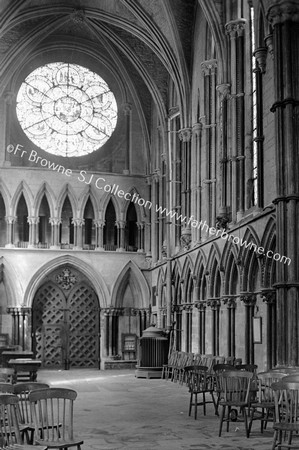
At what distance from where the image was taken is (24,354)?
20.1 m

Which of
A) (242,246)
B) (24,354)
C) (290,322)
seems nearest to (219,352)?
(242,246)

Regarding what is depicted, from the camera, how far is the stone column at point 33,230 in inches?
1091

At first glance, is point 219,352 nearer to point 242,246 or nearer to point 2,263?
point 242,246

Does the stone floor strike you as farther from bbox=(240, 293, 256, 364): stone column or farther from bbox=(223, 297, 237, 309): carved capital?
bbox=(223, 297, 237, 309): carved capital

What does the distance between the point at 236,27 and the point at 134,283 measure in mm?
13195

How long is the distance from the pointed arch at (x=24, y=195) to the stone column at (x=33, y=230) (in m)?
0.28

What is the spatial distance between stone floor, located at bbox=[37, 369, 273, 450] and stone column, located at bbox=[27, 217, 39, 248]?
9.33 meters

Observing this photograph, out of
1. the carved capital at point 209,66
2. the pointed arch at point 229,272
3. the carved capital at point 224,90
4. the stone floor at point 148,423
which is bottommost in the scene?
the stone floor at point 148,423

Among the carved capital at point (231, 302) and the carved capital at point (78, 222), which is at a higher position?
the carved capital at point (78, 222)

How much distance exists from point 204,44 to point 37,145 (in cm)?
928

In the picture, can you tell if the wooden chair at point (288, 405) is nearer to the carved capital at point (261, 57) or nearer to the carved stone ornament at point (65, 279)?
the carved capital at point (261, 57)

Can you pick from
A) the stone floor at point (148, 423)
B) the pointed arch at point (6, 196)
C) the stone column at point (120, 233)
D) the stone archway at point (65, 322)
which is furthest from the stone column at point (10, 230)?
the stone floor at point (148, 423)

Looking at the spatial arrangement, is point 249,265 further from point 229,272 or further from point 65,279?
point 65,279

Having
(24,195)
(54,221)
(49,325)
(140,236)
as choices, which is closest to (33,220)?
(54,221)
